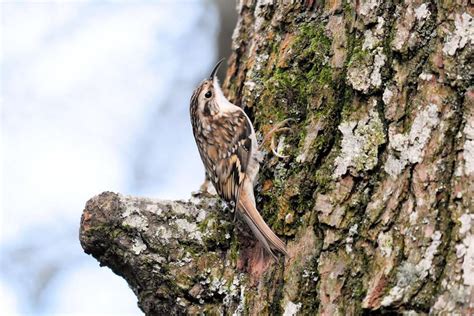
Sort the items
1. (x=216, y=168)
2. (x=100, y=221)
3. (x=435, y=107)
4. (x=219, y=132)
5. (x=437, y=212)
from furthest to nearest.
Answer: (x=219, y=132) < (x=216, y=168) < (x=100, y=221) < (x=435, y=107) < (x=437, y=212)

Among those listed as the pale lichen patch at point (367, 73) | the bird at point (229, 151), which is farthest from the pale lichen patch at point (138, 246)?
the pale lichen patch at point (367, 73)

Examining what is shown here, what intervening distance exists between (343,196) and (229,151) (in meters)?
1.13

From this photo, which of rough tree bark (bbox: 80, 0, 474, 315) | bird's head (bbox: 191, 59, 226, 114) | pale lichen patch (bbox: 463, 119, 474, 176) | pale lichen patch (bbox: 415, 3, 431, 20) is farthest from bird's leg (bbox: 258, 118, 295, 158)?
bird's head (bbox: 191, 59, 226, 114)

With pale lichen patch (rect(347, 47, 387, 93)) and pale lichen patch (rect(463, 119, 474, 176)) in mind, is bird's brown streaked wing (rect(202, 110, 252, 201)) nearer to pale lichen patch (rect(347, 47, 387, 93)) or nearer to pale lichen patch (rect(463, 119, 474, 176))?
pale lichen patch (rect(347, 47, 387, 93))

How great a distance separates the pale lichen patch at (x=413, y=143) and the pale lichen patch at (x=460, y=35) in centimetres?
16

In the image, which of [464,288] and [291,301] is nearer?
[464,288]

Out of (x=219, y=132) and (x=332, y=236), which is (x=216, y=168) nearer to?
(x=219, y=132)

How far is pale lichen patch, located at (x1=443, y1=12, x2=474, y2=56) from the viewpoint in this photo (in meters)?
1.94

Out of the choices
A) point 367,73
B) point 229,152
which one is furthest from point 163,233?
point 229,152

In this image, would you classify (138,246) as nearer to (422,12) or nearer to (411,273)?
(411,273)

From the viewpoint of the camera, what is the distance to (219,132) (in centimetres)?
321

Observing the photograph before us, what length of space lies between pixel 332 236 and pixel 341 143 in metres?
0.27

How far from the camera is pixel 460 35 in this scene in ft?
6.41

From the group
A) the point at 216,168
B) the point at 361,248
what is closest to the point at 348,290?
the point at 361,248
